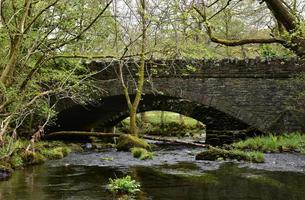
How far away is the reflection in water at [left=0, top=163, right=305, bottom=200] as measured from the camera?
34.7ft

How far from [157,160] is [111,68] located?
8.15 meters

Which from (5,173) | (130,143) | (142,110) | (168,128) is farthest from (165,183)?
(168,128)

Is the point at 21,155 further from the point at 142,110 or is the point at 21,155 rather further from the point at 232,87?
the point at 142,110

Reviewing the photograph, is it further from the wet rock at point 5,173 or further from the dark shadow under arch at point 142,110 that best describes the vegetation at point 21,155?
the dark shadow under arch at point 142,110

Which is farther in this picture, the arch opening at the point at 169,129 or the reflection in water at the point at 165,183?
the arch opening at the point at 169,129

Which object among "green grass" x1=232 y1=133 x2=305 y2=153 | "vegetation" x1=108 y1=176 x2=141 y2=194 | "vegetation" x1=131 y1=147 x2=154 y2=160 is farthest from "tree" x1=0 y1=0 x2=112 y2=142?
"green grass" x1=232 y1=133 x2=305 y2=153

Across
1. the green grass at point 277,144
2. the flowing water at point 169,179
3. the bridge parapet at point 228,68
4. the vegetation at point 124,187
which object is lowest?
the flowing water at point 169,179

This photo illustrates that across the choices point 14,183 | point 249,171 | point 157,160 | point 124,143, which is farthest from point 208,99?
point 14,183

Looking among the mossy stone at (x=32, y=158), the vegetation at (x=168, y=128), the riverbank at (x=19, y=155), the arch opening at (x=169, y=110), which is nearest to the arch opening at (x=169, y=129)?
the vegetation at (x=168, y=128)

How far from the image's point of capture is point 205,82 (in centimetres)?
2355

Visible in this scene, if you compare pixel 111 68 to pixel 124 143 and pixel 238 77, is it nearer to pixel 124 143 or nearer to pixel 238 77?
pixel 124 143

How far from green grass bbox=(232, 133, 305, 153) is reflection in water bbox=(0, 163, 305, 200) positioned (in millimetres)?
4791

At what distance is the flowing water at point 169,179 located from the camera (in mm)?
10664

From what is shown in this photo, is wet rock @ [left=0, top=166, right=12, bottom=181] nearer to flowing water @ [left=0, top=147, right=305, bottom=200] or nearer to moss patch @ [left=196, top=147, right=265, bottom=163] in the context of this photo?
flowing water @ [left=0, top=147, right=305, bottom=200]
